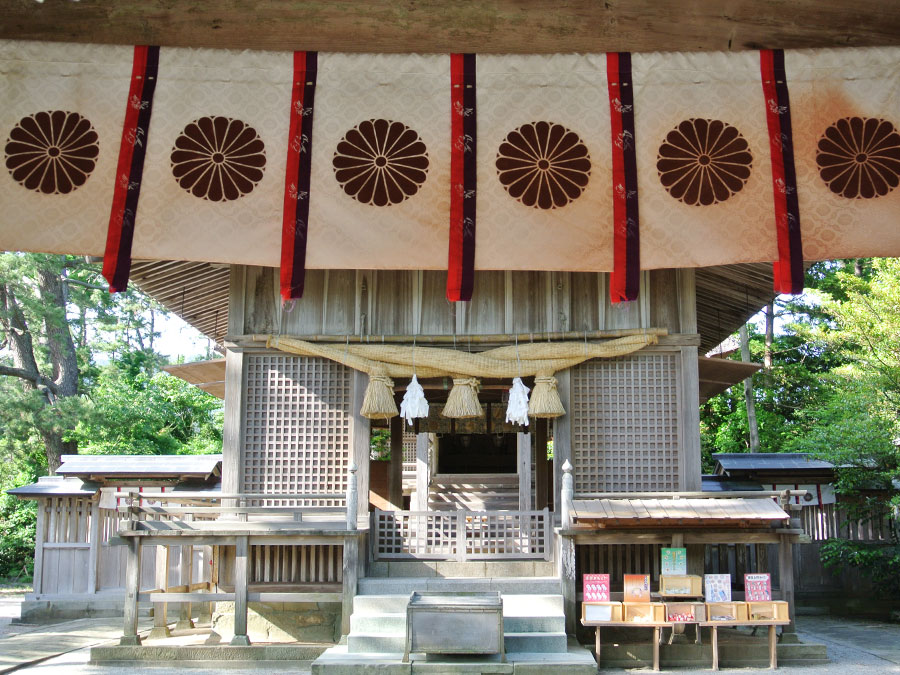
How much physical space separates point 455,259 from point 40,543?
13043 millimetres

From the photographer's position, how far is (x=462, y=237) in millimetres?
7664

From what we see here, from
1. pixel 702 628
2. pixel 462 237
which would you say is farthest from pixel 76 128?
pixel 702 628

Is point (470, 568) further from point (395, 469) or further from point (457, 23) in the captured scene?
point (457, 23)

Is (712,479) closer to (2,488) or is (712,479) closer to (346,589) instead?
(346,589)

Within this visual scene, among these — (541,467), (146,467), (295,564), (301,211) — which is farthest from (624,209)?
(146,467)

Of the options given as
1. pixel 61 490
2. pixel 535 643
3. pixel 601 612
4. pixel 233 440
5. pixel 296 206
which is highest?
pixel 296 206

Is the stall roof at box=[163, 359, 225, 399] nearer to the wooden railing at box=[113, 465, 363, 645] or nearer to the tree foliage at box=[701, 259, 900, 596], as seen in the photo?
the wooden railing at box=[113, 465, 363, 645]

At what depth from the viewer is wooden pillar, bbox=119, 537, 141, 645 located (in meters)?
10.7

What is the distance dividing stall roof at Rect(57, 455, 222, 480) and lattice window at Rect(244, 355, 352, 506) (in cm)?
455

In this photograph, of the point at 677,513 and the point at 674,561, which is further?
Result: the point at 674,561

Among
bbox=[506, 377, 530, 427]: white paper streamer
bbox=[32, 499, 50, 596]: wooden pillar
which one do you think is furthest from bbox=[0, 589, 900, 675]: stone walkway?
bbox=[506, 377, 530, 427]: white paper streamer

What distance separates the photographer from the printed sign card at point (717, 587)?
9984 mm

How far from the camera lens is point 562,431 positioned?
1189 centimetres

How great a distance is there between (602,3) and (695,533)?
782 cm
